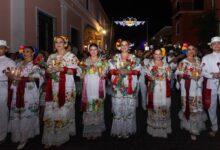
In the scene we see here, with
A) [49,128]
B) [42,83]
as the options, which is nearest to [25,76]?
[42,83]

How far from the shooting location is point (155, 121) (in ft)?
26.0

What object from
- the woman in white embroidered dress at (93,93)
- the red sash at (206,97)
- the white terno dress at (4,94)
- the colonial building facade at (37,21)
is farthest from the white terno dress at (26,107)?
the colonial building facade at (37,21)

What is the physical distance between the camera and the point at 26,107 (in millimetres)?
7410

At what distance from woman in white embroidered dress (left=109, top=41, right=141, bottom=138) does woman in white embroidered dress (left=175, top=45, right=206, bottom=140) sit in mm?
980

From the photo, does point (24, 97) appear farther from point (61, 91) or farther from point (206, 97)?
point (206, 97)

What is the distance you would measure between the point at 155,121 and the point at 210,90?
52.8 inches

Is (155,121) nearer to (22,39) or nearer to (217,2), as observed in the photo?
(22,39)

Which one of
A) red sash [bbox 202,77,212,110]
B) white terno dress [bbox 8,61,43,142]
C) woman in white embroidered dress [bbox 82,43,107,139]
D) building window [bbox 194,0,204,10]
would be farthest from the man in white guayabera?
building window [bbox 194,0,204,10]

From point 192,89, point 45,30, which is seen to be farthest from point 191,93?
point 45,30

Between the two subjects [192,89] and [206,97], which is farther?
[206,97]

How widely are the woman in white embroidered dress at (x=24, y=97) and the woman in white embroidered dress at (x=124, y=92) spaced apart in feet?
5.13

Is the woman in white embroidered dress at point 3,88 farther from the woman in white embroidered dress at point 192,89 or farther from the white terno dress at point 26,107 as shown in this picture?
the woman in white embroidered dress at point 192,89

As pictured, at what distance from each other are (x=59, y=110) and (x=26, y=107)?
67cm

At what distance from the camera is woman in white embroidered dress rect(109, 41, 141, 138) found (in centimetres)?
786
